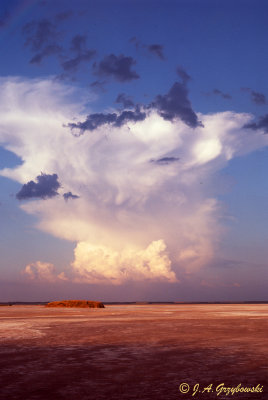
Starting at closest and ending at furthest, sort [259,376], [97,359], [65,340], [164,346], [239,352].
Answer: [259,376]
[97,359]
[239,352]
[164,346]
[65,340]

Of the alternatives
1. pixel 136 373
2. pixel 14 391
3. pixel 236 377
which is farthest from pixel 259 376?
pixel 14 391

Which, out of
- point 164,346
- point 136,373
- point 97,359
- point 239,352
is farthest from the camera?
point 164,346

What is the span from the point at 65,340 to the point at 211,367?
20.1ft

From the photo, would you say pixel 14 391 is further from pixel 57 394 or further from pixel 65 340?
pixel 65 340

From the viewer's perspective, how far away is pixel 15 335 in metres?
14.3

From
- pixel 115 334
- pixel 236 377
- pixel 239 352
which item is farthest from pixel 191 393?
pixel 115 334

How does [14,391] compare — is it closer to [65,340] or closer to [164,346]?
[164,346]

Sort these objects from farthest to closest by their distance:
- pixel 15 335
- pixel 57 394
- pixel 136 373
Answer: pixel 15 335 → pixel 136 373 → pixel 57 394

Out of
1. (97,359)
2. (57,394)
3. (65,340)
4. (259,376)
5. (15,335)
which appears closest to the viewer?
(57,394)

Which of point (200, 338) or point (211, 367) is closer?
point (211, 367)

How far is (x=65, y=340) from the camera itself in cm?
1269

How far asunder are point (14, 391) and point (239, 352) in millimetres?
5713

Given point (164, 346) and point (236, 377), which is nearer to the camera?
point (236, 377)

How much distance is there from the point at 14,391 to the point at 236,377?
11.9ft
